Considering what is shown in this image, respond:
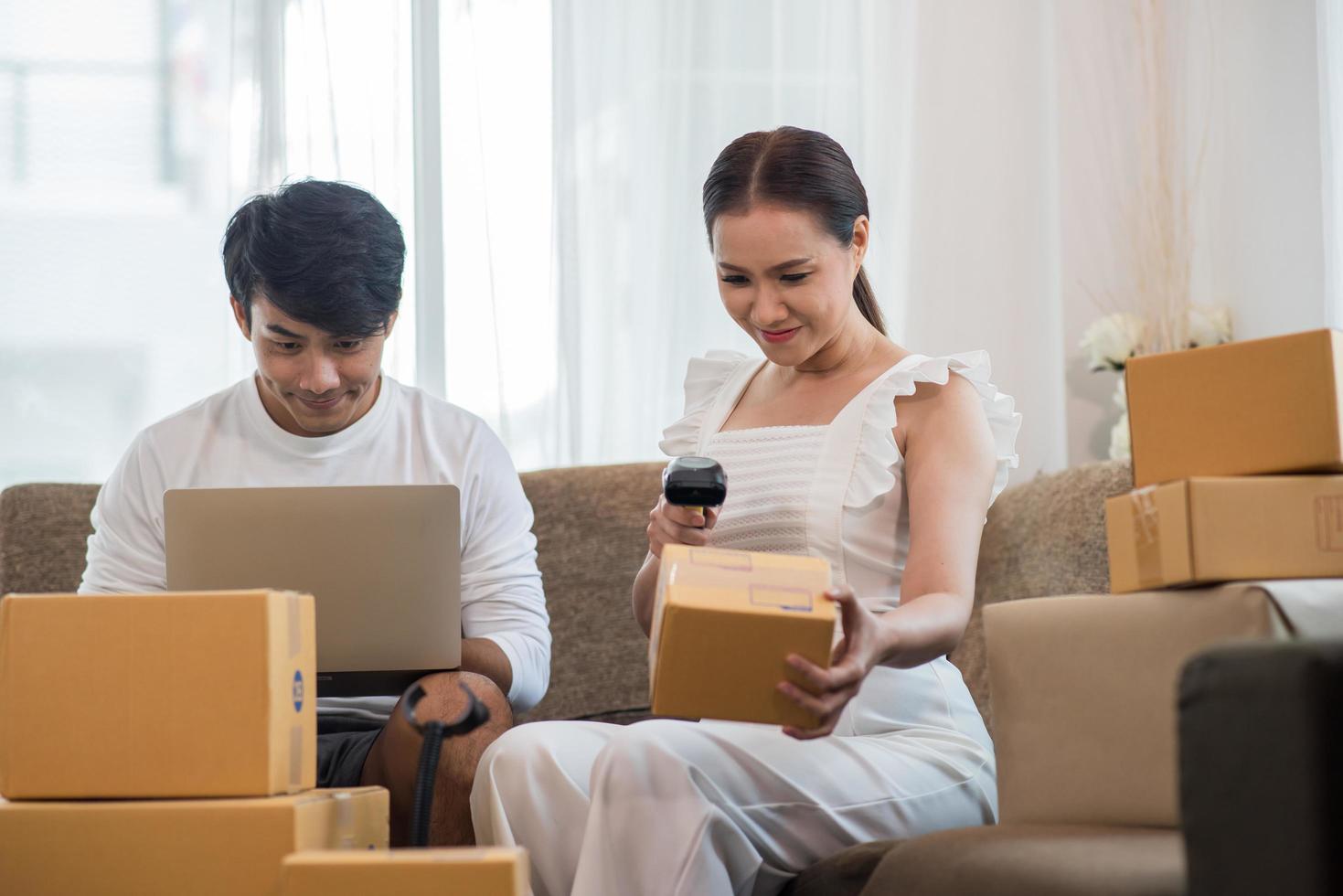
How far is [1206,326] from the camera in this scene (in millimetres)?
2775

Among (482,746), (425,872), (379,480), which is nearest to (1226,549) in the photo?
(425,872)

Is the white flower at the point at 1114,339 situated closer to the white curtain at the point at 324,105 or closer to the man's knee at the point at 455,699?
the white curtain at the point at 324,105

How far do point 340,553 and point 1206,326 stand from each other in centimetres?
193

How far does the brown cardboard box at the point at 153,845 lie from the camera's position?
1.16 meters

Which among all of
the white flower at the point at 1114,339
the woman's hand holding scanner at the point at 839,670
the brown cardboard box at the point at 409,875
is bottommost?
the brown cardboard box at the point at 409,875

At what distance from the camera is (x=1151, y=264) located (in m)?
2.78

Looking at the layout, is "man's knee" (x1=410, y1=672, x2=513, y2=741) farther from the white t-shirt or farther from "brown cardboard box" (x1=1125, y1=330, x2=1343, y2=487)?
Result: "brown cardboard box" (x1=1125, y1=330, x2=1343, y2=487)

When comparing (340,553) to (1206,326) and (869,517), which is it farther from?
(1206,326)

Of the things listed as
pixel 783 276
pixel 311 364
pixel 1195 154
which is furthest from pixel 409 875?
pixel 1195 154

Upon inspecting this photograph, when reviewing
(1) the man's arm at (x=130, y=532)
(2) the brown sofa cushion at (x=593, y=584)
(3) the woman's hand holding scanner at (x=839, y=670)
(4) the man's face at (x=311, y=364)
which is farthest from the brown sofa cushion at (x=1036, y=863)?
(1) the man's arm at (x=130, y=532)

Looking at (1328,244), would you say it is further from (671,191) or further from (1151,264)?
(671,191)

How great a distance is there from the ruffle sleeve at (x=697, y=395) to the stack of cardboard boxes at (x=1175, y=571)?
23.9 inches

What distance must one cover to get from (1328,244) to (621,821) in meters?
2.03

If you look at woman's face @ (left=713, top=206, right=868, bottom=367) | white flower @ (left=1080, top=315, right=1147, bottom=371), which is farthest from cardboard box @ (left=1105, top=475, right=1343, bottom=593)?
white flower @ (left=1080, top=315, right=1147, bottom=371)
